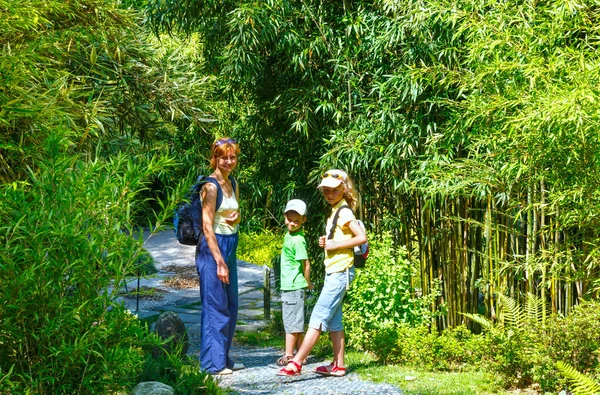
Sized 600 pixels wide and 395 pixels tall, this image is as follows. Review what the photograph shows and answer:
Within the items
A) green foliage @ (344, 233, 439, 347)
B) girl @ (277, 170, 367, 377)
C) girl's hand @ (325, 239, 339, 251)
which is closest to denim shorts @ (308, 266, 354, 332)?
girl @ (277, 170, 367, 377)

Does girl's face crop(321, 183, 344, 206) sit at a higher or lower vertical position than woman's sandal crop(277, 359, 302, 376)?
higher

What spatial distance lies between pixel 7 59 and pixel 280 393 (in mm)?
2441

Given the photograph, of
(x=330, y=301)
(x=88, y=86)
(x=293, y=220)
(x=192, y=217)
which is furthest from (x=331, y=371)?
(x=88, y=86)

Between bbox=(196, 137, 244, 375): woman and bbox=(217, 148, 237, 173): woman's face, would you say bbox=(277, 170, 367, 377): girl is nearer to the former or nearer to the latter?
bbox=(196, 137, 244, 375): woman

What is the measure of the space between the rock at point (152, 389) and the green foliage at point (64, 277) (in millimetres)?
545

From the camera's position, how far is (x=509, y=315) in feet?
16.4

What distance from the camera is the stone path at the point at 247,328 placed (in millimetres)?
4813

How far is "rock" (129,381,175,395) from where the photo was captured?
4.10m

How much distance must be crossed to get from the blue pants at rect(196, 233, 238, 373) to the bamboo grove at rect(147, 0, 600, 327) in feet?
4.34

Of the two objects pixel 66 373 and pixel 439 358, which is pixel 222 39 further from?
pixel 66 373

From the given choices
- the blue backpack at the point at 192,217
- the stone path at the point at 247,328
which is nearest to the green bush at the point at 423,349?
the stone path at the point at 247,328

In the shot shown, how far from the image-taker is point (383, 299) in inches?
229

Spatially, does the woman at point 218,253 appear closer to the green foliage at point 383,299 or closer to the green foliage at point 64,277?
the green foliage at point 383,299

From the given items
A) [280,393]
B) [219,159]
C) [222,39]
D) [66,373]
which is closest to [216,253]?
[219,159]
